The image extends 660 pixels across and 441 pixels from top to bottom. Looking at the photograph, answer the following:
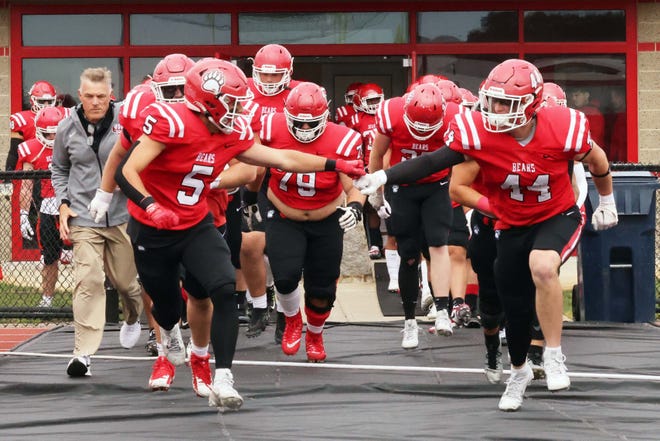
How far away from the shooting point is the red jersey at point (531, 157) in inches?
253

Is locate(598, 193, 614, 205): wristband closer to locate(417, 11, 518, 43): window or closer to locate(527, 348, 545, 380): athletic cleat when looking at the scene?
locate(527, 348, 545, 380): athletic cleat

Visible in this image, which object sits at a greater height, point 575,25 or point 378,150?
point 575,25

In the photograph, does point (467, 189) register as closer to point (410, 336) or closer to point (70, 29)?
point (410, 336)

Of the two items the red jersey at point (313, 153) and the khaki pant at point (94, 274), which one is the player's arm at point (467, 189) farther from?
the khaki pant at point (94, 274)

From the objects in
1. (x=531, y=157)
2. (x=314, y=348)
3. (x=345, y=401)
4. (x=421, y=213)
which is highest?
(x=531, y=157)

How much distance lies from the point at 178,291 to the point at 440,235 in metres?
2.54

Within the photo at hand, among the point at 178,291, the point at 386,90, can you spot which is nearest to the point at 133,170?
the point at 178,291

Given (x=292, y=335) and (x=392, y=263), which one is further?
(x=392, y=263)

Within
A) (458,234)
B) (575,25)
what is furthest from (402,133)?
(575,25)

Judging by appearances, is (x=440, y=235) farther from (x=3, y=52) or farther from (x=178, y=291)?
(x=3, y=52)

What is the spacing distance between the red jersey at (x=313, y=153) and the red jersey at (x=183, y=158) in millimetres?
1455

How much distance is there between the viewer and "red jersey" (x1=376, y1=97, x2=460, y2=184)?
884cm

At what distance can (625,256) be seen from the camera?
9750 mm

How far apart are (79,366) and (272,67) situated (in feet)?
9.93
